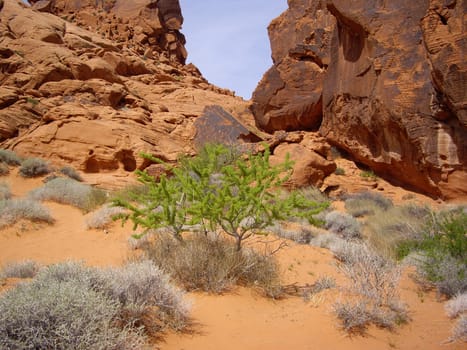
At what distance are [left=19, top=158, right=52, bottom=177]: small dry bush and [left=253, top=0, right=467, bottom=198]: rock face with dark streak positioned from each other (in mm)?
12357

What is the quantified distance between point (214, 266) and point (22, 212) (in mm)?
5439

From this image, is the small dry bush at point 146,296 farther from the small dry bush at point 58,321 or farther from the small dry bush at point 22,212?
the small dry bush at point 22,212

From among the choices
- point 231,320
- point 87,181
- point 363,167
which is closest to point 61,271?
point 231,320

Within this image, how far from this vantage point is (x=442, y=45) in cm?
1040

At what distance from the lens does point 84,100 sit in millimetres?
16016

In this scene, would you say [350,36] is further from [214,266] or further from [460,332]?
[460,332]

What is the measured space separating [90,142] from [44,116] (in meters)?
2.64

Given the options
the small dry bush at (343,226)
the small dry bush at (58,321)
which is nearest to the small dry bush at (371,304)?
the small dry bush at (58,321)

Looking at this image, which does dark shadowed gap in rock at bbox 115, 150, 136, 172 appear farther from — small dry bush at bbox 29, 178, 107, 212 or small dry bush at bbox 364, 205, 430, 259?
small dry bush at bbox 364, 205, 430, 259

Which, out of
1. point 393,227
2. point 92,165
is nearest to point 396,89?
point 393,227

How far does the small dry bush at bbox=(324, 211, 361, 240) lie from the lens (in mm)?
8727

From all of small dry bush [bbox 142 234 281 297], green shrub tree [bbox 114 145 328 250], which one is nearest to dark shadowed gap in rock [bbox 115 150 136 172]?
green shrub tree [bbox 114 145 328 250]

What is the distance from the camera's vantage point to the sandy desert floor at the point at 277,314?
3355 mm

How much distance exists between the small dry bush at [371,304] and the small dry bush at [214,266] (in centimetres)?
109
